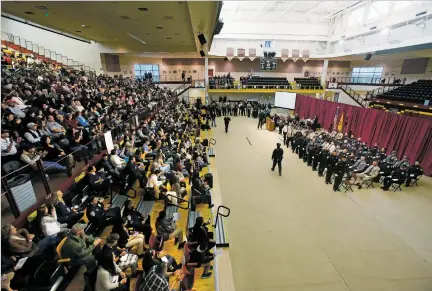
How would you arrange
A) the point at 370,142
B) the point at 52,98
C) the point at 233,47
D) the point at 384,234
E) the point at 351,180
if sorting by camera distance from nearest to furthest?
the point at 384,234, the point at 52,98, the point at 351,180, the point at 370,142, the point at 233,47

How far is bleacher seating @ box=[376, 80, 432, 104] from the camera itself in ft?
52.9

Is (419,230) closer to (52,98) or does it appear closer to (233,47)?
(52,98)

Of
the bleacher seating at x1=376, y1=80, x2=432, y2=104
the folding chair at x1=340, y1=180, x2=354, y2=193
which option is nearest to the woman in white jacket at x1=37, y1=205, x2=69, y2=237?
the folding chair at x1=340, y1=180, x2=354, y2=193

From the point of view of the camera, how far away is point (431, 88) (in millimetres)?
16766

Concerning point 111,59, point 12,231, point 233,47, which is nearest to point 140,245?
point 12,231

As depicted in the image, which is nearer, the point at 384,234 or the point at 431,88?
the point at 384,234

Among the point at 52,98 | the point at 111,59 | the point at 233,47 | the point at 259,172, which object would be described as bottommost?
the point at 259,172

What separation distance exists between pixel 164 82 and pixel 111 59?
5476 millimetres

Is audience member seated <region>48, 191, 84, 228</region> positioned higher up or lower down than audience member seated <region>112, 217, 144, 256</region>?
→ higher up

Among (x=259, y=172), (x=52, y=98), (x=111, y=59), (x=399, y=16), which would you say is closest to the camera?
(x=52, y=98)

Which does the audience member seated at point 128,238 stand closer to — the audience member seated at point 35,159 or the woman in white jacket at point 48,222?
the woman in white jacket at point 48,222

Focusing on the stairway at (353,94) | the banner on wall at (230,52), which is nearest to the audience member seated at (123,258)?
the banner on wall at (230,52)

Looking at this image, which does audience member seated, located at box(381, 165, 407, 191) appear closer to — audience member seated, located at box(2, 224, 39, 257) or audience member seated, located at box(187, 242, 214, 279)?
audience member seated, located at box(187, 242, 214, 279)

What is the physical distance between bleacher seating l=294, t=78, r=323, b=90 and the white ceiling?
237 inches
